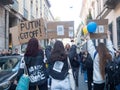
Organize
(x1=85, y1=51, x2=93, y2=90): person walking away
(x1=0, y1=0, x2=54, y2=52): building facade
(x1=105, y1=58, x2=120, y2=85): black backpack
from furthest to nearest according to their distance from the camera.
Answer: (x1=0, y1=0, x2=54, y2=52): building facade, (x1=85, y1=51, x2=93, y2=90): person walking away, (x1=105, y1=58, x2=120, y2=85): black backpack

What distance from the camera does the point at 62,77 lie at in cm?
701

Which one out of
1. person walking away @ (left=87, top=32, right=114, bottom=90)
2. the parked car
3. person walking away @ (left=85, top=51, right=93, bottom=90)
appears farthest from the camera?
person walking away @ (left=85, top=51, right=93, bottom=90)

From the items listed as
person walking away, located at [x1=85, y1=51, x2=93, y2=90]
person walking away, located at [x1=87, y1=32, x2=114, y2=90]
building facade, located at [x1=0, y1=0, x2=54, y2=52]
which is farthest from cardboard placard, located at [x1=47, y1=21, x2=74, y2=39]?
building facade, located at [x1=0, y1=0, x2=54, y2=52]

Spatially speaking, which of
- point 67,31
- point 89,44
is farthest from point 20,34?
point 89,44

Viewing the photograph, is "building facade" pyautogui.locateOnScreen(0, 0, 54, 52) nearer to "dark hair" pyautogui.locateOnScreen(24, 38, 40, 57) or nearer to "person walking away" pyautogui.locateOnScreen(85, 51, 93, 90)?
"person walking away" pyautogui.locateOnScreen(85, 51, 93, 90)

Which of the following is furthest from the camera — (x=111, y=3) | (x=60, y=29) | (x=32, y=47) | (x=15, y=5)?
(x=15, y=5)

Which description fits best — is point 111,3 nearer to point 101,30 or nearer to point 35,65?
point 101,30

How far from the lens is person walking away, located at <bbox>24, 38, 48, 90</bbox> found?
725cm

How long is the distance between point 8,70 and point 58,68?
3885 mm

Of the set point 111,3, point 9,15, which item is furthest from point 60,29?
point 9,15

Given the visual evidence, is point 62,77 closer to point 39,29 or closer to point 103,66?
point 103,66

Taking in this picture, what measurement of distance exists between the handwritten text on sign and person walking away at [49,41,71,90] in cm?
322

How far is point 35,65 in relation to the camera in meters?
7.30

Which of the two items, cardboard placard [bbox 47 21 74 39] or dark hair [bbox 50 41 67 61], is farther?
cardboard placard [bbox 47 21 74 39]
